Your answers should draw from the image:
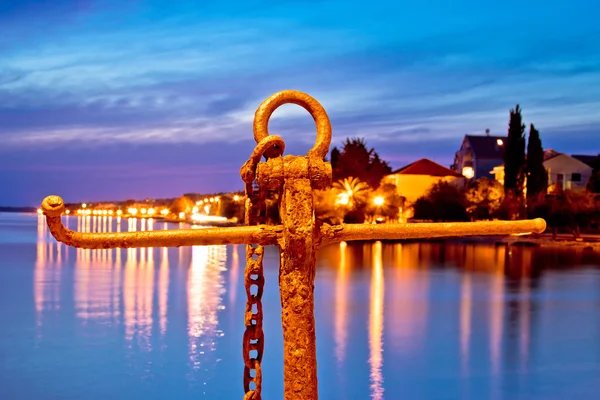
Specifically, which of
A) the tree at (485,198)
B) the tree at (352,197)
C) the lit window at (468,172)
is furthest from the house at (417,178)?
the tree at (485,198)

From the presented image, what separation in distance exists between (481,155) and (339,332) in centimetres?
3946

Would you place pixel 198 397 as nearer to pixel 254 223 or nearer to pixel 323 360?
pixel 323 360

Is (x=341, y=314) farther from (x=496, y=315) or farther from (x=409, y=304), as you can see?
(x=496, y=315)

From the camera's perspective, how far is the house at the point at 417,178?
52.7 m

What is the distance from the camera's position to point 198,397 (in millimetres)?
13609

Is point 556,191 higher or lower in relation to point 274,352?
higher

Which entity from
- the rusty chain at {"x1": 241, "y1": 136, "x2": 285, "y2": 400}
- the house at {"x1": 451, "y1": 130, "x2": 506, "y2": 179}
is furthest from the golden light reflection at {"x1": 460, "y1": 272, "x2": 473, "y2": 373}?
the house at {"x1": 451, "y1": 130, "x2": 506, "y2": 179}

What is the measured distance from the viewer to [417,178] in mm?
53125

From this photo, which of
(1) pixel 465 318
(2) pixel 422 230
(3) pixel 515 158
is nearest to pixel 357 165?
(3) pixel 515 158

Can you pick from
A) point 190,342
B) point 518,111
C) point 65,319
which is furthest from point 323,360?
point 518,111

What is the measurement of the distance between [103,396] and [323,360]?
4786mm

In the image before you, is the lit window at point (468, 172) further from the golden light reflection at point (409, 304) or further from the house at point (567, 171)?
the golden light reflection at point (409, 304)

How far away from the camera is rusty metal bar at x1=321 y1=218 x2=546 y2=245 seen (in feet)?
7.14

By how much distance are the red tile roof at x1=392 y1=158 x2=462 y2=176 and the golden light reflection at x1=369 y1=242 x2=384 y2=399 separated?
24651mm
